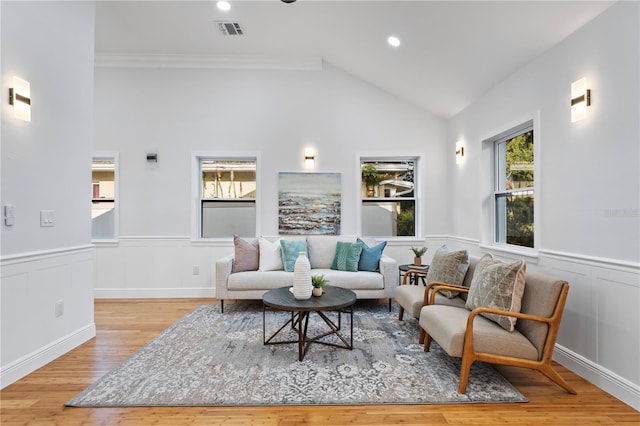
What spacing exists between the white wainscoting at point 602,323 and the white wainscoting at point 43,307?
4196 millimetres

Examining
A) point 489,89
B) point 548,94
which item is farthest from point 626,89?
point 489,89

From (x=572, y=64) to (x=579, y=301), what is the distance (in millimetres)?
1857

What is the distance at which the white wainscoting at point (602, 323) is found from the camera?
6.98 ft

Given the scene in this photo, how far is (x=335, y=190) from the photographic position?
5.02m

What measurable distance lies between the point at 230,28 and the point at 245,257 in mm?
2904

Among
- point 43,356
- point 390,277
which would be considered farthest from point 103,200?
point 390,277

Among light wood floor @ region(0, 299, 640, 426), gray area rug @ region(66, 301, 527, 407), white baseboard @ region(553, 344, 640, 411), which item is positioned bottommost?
light wood floor @ region(0, 299, 640, 426)

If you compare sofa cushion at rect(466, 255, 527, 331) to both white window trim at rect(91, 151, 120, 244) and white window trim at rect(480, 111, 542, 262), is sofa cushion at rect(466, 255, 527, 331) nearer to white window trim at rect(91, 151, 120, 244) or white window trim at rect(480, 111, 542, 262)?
white window trim at rect(480, 111, 542, 262)

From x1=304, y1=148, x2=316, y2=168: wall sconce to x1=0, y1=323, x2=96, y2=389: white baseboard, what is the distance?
3.28 metres

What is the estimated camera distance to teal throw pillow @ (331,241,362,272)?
4348 millimetres

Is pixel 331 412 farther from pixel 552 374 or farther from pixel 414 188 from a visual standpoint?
pixel 414 188

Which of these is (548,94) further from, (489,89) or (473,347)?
(473,347)

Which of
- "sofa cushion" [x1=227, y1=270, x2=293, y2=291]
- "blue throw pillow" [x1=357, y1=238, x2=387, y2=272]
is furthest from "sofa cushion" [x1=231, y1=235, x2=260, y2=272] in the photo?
"blue throw pillow" [x1=357, y1=238, x2=387, y2=272]

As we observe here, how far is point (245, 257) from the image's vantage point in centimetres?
432
